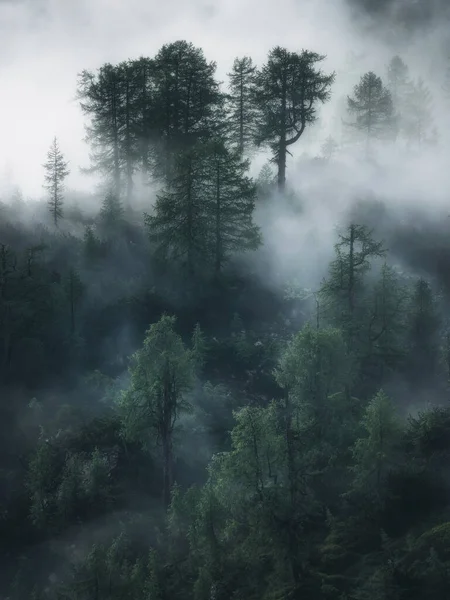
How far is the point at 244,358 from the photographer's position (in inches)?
1426

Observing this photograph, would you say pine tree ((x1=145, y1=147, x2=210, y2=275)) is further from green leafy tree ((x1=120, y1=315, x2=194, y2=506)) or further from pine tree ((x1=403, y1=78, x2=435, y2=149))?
pine tree ((x1=403, y1=78, x2=435, y2=149))

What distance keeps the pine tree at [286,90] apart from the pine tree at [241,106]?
177 cm

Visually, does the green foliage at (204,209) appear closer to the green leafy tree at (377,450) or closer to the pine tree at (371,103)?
the green leafy tree at (377,450)

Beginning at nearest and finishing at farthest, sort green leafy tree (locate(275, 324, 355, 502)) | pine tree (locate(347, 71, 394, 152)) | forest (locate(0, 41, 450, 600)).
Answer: forest (locate(0, 41, 450, 600))
green leafy tree (locate(275, 324, 355, 502))
pine tree (locate(347, 71, 394, 152))

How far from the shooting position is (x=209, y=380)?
34.9 m

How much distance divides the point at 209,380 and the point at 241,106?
24835 millimetres

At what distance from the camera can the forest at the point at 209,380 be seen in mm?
23922

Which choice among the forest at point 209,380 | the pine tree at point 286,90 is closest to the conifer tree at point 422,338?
the forest at point 209,380

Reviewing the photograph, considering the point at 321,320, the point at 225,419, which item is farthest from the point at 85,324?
the point at 321,320

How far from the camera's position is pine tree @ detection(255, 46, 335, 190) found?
47.4m

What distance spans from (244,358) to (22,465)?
42.0 feet

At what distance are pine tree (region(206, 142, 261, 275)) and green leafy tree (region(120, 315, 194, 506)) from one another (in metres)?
12.2

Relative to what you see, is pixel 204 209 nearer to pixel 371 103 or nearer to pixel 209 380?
pixel 209 380

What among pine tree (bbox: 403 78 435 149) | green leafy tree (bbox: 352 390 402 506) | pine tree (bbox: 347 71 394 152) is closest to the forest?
green leafy tree (bbox: 352 390 402 506)
